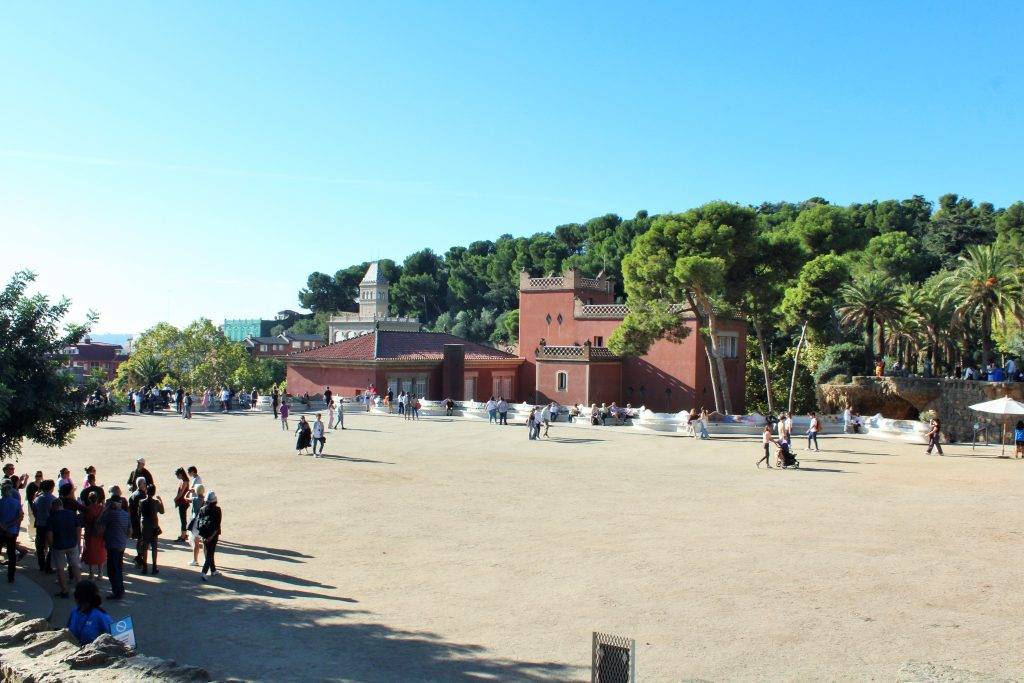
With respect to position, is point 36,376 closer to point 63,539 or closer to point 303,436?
point 63,539

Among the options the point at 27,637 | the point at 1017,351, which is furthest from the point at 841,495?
the point at 1017,351

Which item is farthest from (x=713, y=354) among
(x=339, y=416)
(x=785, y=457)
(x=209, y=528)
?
(x=209, y=528)

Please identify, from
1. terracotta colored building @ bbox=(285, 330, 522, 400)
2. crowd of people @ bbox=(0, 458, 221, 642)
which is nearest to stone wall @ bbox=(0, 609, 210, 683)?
crowd of people @ bbox=(0, 458, 221, 642)

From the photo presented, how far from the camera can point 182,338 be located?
217 feet

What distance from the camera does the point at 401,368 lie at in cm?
4653

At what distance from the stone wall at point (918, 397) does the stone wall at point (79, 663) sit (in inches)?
1257

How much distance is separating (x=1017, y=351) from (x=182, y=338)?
181 feet

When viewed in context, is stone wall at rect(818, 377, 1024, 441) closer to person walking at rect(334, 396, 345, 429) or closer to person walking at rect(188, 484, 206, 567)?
person walking at rect(334, 396, 345, 429)

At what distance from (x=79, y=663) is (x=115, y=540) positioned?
173 inches

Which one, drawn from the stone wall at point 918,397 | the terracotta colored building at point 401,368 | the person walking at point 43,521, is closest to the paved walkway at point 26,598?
the person walking at point 43,521

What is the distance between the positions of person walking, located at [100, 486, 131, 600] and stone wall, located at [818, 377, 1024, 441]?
30.2 metres

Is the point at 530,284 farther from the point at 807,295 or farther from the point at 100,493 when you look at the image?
the point at 100,493

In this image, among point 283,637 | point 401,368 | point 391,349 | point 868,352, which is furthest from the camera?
point 391,349

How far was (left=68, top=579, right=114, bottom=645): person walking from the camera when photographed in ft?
27.2
